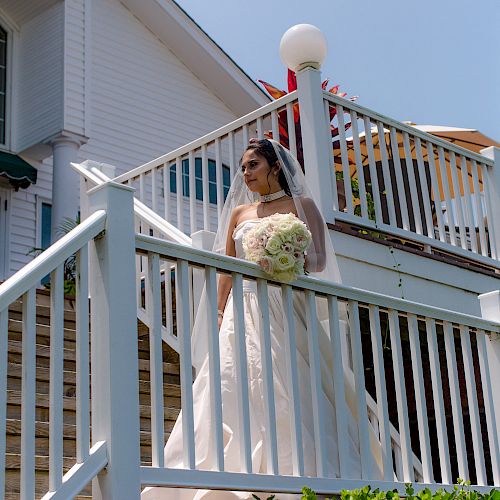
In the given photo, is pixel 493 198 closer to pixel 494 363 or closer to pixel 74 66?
pixel 494 363

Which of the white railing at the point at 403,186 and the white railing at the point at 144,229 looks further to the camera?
the white railing at the point at 403,186

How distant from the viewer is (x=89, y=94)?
11398 mm

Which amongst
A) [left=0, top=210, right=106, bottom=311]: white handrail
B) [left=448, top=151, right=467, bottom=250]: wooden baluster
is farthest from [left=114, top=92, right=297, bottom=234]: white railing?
[left=0, top=210, right=106, bottom=311]: white handrail

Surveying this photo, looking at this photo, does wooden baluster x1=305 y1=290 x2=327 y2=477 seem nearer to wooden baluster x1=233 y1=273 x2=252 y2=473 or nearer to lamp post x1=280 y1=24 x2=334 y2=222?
wooden baluster x1=233 y1=273 x2=252 y2=473

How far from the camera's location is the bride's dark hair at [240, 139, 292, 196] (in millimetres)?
5098

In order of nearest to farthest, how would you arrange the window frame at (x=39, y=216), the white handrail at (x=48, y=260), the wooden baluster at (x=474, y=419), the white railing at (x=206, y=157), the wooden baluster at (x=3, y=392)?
the wooden baluster at (x=3, y=392), the white handrail at (x=48, y=260), the wooden baluster at (x=474, y=419), the white railing at (x=206, y=157), the window frame at (x=39, y=216)

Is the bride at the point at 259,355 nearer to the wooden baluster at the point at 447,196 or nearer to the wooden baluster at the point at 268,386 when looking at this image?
the wooden baluster at the point at 268,386

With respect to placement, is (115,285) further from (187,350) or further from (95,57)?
(95,57)

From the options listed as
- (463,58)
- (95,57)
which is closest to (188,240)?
(463,58)

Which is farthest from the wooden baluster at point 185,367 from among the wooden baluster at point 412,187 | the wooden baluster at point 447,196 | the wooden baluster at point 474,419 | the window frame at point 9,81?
the window frame at point 9,81

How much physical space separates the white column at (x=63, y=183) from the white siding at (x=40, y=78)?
216 millimetres

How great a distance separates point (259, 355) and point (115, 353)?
4.04 ft

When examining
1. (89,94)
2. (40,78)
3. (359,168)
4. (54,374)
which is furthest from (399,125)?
(40,78)

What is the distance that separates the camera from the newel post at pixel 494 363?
4.69 meters
